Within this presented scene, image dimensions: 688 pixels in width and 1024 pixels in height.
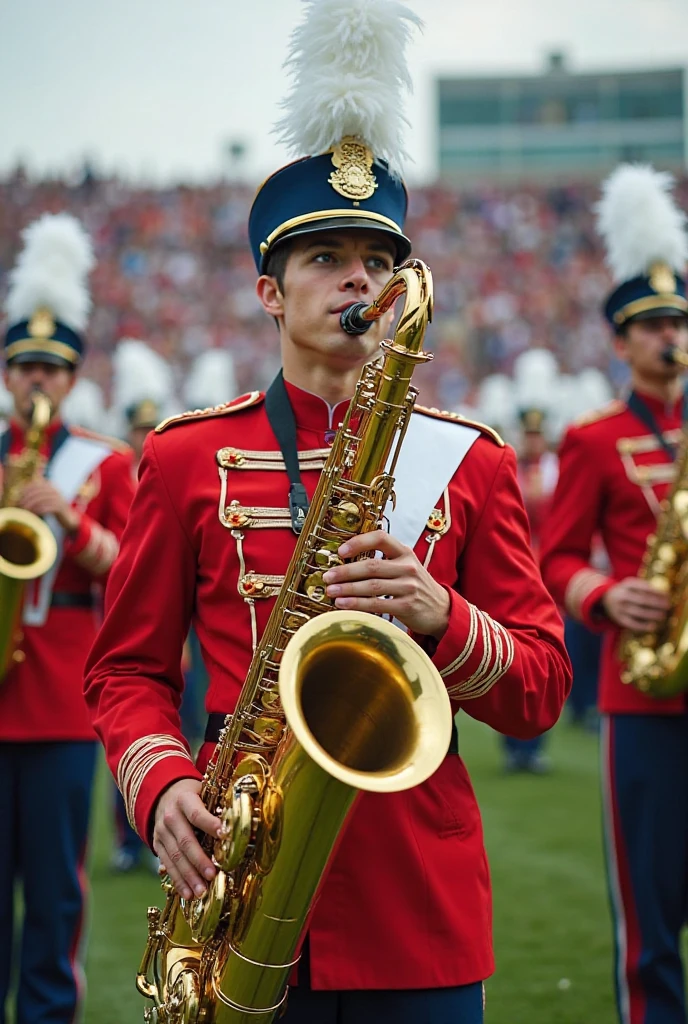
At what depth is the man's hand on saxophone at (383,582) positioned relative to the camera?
232cm

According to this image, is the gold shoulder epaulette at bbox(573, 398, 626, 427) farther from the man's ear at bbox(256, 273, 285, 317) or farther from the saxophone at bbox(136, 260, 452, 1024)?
the saxophone at bbox(136, 260, 452, 1024)

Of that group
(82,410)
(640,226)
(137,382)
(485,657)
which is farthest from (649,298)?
(82,410)

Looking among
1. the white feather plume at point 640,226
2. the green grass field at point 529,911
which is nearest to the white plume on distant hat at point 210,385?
the green grass field at point 529,911

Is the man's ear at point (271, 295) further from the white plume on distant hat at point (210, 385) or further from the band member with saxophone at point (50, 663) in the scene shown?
the white plume on distant hat at point (210, 385)

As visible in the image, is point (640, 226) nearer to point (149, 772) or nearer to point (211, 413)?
point (211, 413)

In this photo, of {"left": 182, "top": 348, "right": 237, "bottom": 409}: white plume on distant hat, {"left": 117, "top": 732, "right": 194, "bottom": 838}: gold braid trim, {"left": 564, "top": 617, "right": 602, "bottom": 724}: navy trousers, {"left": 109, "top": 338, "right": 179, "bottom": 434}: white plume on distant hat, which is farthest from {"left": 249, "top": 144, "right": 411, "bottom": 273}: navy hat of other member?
{"left": 564, "top": 617, "right": 602, "bottom": 724}: navy trousers

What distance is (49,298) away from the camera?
5414mm

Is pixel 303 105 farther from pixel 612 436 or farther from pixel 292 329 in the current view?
pixel 612 436

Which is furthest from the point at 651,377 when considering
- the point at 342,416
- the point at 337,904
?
the point at 337,904

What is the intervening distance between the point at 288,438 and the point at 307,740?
2.72 feet

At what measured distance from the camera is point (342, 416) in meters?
2.86

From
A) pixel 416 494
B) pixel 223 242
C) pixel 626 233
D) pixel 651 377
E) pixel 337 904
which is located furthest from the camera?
pixel 223 242

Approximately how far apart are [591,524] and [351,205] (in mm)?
2225

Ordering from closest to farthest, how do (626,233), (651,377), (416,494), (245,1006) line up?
(245,1006), (416,494), (651,377), (626,233)
